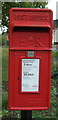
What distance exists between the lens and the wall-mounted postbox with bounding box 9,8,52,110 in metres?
3.68

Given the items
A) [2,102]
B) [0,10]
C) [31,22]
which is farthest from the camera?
[0,10]

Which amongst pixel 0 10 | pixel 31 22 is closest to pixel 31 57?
pixel 31 22

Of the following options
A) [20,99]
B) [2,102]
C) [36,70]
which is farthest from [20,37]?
[2,102]

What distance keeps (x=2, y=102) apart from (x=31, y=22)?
2.54 metres

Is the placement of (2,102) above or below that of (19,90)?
below

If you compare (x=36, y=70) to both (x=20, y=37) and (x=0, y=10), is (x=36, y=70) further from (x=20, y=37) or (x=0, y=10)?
(x=0, y=10)

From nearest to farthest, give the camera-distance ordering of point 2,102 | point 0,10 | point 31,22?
point 31,22 < point 2,102 < point 0,10

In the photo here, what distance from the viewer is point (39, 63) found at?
12.3 feet

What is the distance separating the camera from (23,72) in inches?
147

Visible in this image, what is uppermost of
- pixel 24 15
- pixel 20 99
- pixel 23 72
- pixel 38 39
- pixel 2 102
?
pixel 24 15

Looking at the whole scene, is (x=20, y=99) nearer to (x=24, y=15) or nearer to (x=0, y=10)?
(x=24, y=15)

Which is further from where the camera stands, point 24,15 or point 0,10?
point 0,10

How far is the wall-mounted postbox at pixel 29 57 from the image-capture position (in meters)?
3.68

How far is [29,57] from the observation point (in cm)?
371
